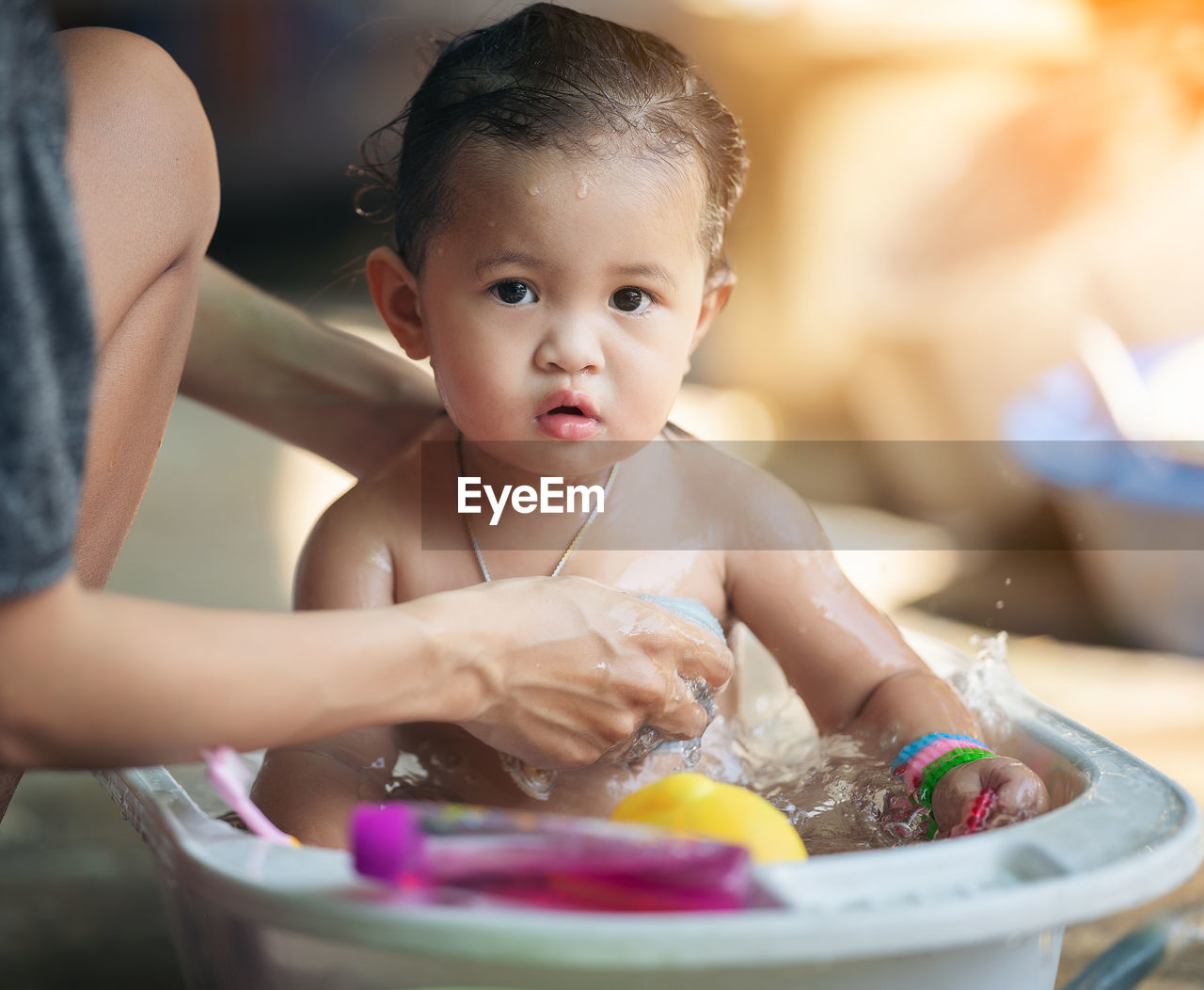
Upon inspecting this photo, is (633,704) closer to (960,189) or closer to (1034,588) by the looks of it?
(1034,588)

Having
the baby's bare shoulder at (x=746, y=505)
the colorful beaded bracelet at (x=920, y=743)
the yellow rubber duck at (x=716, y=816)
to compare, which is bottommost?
the colorful beaded bracelet at (x=920, y=743)

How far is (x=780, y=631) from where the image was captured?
3.33 feet

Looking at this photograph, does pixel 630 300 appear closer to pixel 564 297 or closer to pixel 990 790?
pixel 564 297

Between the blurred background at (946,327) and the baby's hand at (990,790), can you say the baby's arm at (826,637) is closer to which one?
the baby's hand at (990,790)

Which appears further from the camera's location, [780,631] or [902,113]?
[902,113]

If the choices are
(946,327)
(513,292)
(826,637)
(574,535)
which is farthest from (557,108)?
(946,327)

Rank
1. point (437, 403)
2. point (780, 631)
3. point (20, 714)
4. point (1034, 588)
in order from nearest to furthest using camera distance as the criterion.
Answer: point (20, 714), point (780, 631), point (437, 403), point (1034, 588)

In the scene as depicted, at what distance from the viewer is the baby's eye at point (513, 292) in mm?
859

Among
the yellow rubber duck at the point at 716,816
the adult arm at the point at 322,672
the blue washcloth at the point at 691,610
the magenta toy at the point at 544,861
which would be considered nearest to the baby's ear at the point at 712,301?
the blue washcloth at the point at 691,610

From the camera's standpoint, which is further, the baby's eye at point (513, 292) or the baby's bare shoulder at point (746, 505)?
the baby's bare shoulder at point (746, 505)

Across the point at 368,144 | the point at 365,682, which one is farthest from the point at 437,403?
the point at 365,682

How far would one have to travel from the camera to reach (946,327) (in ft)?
9.41

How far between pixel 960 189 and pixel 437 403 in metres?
2.14

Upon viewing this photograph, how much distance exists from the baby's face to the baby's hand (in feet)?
1.07
